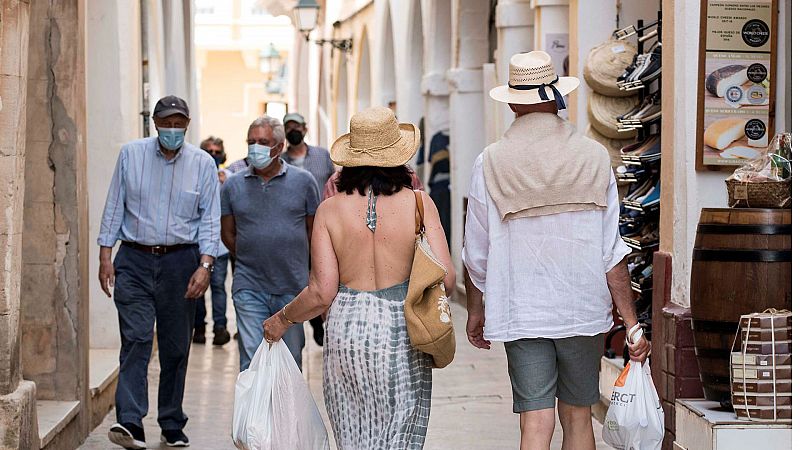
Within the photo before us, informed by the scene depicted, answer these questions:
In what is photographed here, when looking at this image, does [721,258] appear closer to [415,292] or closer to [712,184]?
[712,184]

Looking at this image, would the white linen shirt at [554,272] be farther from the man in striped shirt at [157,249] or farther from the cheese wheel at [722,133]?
the man in striped shirt at [157,249]

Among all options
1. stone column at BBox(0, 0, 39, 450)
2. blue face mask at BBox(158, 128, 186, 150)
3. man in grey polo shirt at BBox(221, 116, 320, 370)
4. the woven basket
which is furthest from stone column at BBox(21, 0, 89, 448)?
the woven basket

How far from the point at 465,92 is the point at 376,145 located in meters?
10.6

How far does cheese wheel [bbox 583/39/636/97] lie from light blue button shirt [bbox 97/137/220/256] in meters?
2.53

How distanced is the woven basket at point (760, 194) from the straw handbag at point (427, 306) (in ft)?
5.29

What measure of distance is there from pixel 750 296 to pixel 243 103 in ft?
135

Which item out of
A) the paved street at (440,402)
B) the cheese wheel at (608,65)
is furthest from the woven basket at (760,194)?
the cheese wheel at (608,65)

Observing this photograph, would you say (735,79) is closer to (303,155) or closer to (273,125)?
(273,125)

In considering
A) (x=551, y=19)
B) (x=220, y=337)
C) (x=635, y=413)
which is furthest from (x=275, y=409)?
(x=220, y=337)

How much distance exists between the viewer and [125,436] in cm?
716

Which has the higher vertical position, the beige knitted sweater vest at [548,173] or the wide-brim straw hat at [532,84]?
the wide-brim straw hat at [532,84]

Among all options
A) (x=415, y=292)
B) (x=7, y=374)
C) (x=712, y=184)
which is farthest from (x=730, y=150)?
(x=7, y=374)

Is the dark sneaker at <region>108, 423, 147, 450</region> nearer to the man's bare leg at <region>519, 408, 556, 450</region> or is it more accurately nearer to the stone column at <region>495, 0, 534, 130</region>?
the man's bare leg at <region>519, 408, 556, 450</region>

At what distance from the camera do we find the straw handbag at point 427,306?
4.81 m
